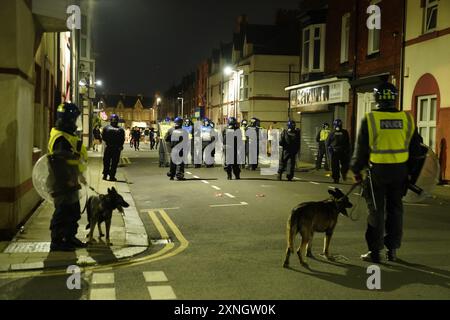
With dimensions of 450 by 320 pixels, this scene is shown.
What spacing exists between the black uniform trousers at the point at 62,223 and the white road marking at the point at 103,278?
138 centimetres

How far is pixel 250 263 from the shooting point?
23.3 ft

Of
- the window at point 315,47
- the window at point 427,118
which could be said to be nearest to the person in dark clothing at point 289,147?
the window at point 427,118

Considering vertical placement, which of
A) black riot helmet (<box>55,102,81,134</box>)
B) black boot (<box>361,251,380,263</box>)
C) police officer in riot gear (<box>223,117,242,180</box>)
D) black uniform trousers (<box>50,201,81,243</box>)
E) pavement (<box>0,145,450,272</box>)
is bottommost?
pavement (<box>0,145,450,272</box>)

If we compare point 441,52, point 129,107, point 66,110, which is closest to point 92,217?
point 66,110

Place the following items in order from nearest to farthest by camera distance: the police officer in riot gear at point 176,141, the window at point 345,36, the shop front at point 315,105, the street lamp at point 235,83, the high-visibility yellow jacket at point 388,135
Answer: the high-visibility yellow jacket at point 388,135 < the police officer in riot gear at point 176,141 < the shop front at point 315,105 < the window at point 345,36 < the street lamp at point 235,83

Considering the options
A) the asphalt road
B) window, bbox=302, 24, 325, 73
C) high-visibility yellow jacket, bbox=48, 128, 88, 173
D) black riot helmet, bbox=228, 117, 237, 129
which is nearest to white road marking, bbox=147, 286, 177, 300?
the asphalt road

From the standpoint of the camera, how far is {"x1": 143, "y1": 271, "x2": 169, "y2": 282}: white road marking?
20.5 feet

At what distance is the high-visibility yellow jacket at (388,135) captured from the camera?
274 inches

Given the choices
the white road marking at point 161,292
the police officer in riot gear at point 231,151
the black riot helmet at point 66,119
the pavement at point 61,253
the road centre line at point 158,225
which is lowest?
the road centre line at point 158,225

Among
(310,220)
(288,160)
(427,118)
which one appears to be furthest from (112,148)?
(310,220)

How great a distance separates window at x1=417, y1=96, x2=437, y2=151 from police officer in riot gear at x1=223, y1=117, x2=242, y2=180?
239 inches

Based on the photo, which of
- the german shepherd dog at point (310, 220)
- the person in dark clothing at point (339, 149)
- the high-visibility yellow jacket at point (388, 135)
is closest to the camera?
the german shepherd dog at point (310, 220)

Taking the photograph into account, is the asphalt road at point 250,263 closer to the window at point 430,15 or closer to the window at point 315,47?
the window at point 430,15

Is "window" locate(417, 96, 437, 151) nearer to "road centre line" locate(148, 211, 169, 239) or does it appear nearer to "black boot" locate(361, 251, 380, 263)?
"road centre line" locate(148, 211, 169, 239)
